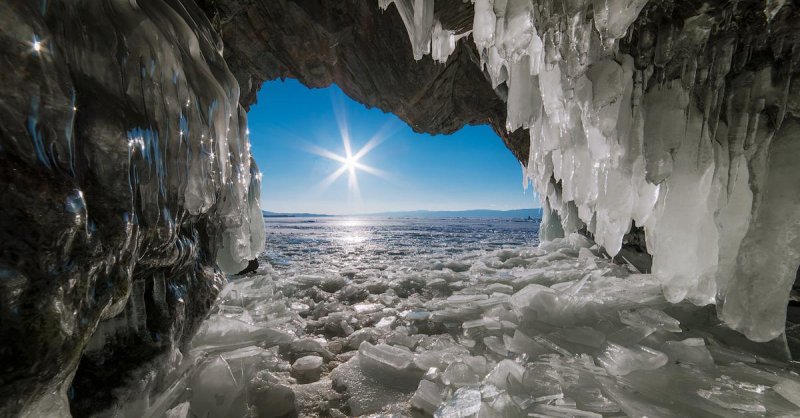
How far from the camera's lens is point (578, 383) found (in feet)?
6.19

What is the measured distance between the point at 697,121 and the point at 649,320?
5.75 feet

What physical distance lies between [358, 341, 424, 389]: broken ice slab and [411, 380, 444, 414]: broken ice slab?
7.3 inches

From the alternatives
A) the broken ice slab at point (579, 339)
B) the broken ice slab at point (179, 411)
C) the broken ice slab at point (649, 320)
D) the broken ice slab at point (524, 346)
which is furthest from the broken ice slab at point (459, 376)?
the broken ice slab at point (649, 320)

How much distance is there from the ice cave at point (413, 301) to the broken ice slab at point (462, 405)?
0.4 inches

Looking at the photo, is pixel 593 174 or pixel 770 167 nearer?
pixel 770 167

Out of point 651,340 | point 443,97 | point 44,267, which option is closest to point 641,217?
point 651,340

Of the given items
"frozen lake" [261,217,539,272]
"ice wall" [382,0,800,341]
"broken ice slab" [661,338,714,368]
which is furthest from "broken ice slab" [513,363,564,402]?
"frozen lake" [261,217,539,272]

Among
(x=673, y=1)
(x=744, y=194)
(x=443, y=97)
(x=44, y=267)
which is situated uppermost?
(x=443, y=97)

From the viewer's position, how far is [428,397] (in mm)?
1794

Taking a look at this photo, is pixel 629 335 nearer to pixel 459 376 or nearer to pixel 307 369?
pixel 459 376

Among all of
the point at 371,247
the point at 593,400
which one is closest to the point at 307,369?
the point at 593,400

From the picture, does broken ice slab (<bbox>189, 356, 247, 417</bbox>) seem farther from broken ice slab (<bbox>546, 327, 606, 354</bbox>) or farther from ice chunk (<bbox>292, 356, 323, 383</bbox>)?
broken ice slab (<bbox>546, 327, 606, 354</bbox>)

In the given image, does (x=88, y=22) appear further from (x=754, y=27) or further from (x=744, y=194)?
(x=744, y=194)

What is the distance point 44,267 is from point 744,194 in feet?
13.4
